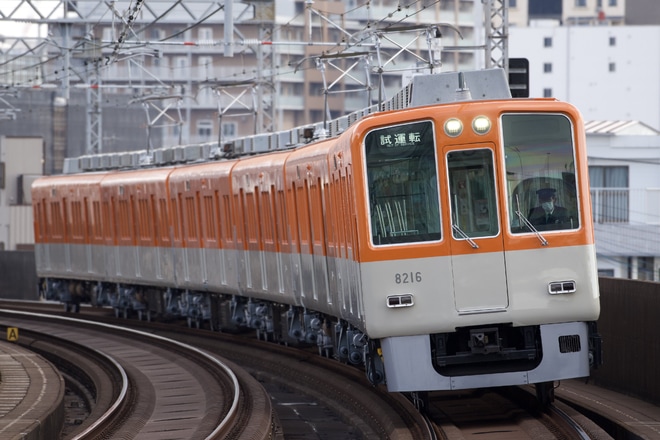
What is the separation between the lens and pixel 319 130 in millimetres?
17953

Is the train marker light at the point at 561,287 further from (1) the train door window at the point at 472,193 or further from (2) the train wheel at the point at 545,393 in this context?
(2) the train wheel at the point at 545,393

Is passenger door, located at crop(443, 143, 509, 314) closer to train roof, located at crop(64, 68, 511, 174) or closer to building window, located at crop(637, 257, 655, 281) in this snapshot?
train roof, located at crop(64, 68, 511, 174)

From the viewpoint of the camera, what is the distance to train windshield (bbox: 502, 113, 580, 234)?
1170 centimetres

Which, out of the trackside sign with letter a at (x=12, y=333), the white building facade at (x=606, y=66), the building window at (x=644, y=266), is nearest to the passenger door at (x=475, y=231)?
the trackside sign with letter a at (x=12, y=333)

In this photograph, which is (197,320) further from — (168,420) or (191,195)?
(168,420)

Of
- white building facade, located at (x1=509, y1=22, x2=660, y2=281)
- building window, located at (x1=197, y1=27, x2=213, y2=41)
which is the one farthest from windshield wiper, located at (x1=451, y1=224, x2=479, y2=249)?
building window, located at (x1=197, y1=27, x2=213, y2=41)

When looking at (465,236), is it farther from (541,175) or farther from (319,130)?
(319,130)

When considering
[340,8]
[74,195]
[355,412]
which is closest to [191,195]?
[74,195]

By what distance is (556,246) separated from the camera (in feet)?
38.2

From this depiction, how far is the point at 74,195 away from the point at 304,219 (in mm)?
13673

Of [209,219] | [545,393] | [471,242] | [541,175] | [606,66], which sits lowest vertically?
[545,393]

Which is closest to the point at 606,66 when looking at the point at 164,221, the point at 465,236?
the point at 164,221

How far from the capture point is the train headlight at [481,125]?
38.5 feet

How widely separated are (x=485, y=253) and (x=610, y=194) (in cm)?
2584
